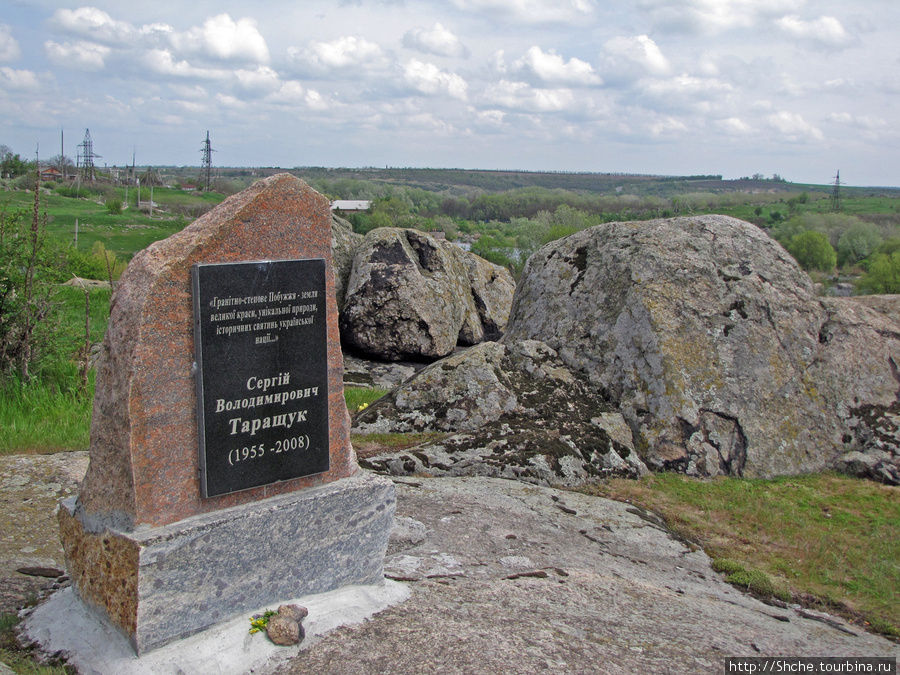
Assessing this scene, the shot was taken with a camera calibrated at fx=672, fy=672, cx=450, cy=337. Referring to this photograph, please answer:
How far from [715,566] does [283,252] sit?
4850 millimetres

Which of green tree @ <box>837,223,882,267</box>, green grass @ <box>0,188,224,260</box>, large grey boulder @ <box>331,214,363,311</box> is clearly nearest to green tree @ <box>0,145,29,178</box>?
green grass @ <box>0,188,224,260</box>

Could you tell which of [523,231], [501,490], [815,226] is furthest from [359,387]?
[815,226]

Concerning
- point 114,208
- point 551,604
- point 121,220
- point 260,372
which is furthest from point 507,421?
point 114,208

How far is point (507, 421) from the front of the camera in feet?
28.4

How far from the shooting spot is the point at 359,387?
13.4 m

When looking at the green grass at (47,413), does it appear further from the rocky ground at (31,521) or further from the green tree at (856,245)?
the green tree at (856,245)

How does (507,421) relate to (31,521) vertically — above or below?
above

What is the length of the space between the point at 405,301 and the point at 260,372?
10732mm

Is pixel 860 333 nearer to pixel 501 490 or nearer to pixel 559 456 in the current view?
pixel 559 456

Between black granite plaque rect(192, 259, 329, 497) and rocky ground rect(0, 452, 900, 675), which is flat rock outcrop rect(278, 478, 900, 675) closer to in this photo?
rocky ground rect(0, 452, 900, 675)

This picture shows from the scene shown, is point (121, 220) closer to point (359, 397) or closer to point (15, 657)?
point (359, 397)

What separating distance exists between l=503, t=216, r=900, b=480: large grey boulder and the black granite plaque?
5.31m

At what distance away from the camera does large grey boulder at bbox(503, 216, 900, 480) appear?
8.78 meters

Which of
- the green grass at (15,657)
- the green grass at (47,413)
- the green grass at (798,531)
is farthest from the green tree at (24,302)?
the green grass at (798,531)
